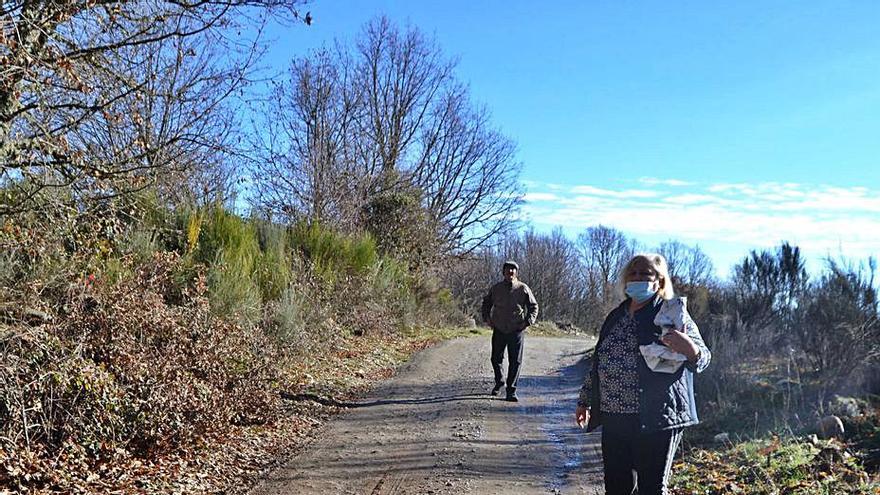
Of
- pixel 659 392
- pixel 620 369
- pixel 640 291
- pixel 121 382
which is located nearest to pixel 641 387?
pixel 659 392

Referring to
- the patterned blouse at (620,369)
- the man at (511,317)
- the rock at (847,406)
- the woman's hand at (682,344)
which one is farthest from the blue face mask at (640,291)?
the man at (511,317)

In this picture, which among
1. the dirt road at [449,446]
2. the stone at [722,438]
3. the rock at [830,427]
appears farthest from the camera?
the stone at [722,438]

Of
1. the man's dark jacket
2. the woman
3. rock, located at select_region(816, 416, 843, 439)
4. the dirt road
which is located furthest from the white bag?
the man's dark jacket

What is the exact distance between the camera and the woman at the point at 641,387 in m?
4.15

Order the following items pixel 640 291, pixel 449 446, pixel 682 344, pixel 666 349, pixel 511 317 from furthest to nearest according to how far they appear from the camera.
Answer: pixel 511 317 < pixel 449 446 < pixel 640 291 < pixel 666 349 < pixel 682 344

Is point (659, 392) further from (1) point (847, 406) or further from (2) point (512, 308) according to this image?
(2) point (512, 308)

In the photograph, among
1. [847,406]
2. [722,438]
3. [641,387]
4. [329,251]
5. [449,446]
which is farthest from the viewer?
[329,251]

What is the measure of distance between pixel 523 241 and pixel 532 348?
4197 cm

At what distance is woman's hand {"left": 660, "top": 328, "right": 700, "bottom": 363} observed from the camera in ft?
Result: 13.2

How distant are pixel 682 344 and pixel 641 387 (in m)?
0.42

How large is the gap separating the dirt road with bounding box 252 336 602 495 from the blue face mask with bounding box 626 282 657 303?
254cm

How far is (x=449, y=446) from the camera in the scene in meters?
7.44

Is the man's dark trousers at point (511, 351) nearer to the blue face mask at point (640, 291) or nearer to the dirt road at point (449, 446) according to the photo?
the dirt road at point (449, 446)

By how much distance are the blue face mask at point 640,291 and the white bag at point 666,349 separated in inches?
8.1
